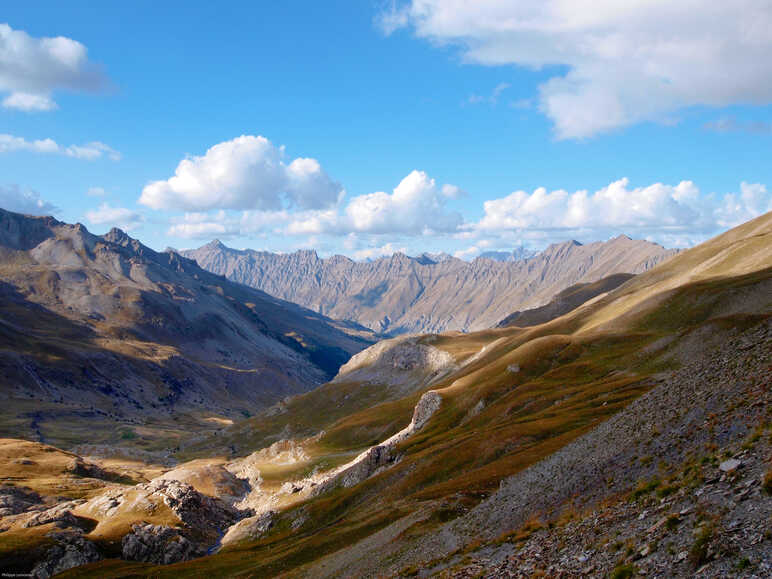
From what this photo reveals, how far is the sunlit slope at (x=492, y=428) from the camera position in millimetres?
52688

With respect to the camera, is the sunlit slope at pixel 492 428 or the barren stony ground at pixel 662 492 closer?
the barren stony ground at pixel 662 492

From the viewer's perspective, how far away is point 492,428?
3095 inches

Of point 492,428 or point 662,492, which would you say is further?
point 492,428

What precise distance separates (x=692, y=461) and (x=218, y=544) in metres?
97.0

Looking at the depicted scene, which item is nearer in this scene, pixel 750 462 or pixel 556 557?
pixel 750 462

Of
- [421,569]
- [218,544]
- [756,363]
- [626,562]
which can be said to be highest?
[756,363]

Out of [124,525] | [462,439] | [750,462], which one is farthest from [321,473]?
[750,462]

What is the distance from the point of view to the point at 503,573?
2627 centimetres

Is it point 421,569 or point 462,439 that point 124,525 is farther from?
point 421,569

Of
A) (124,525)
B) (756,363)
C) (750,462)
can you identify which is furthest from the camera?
(124,525)

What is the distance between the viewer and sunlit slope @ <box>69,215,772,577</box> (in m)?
52.7

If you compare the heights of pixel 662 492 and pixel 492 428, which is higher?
pixel 662 492

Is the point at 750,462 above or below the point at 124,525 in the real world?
above

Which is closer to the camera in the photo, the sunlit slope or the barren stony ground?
the barren stony ground
